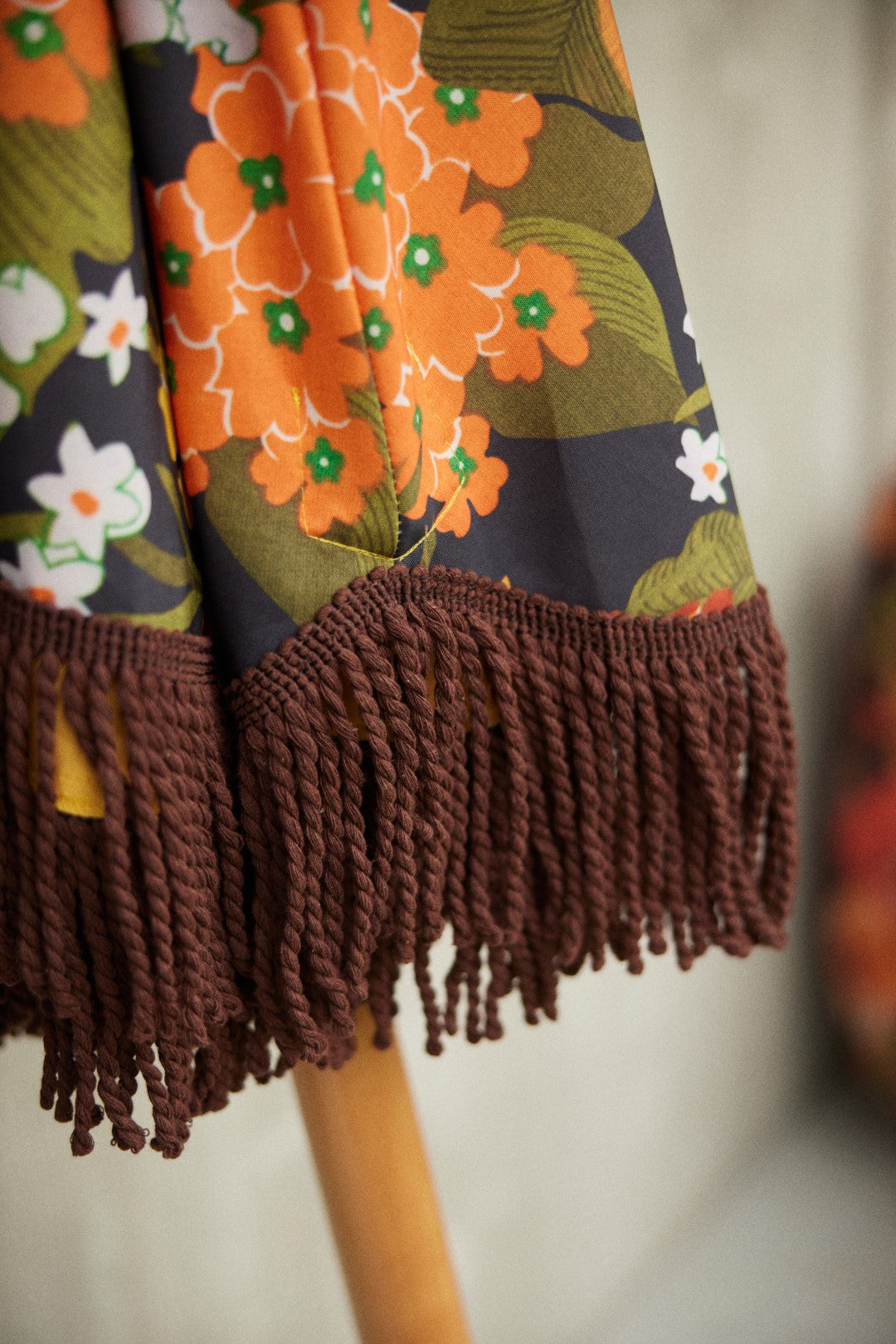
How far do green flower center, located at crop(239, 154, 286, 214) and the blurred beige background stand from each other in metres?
0.55

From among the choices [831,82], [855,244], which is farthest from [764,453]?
[831,82]

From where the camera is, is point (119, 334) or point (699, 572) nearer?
point (119, 334)

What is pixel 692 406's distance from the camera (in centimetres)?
41

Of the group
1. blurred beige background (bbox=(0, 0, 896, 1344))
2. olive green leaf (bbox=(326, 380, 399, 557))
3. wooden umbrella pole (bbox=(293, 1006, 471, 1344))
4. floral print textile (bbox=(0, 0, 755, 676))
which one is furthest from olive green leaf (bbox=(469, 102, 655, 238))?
blurred beige background (bbox=(0, 0, 896, 1344))

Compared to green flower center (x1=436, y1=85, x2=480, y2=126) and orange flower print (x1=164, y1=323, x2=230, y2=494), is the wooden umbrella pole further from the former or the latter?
green flower center (x1=436, y1=85, x2=480, y2=126)

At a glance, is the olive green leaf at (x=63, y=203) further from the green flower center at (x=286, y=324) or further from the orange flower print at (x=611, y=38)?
the orange flower print at (x=611, y=38)

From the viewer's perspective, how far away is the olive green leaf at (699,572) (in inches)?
15.9

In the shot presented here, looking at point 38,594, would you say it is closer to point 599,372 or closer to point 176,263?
point 176,263

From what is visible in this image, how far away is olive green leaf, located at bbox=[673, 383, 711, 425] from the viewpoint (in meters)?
0.40

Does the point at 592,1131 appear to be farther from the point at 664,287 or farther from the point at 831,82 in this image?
the point at 831,82

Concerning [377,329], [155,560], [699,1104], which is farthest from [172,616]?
[699,1104]

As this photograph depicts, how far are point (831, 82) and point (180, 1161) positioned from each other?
50.8 inches

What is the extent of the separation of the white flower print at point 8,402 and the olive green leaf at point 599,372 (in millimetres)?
172

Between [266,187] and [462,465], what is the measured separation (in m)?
0.12
